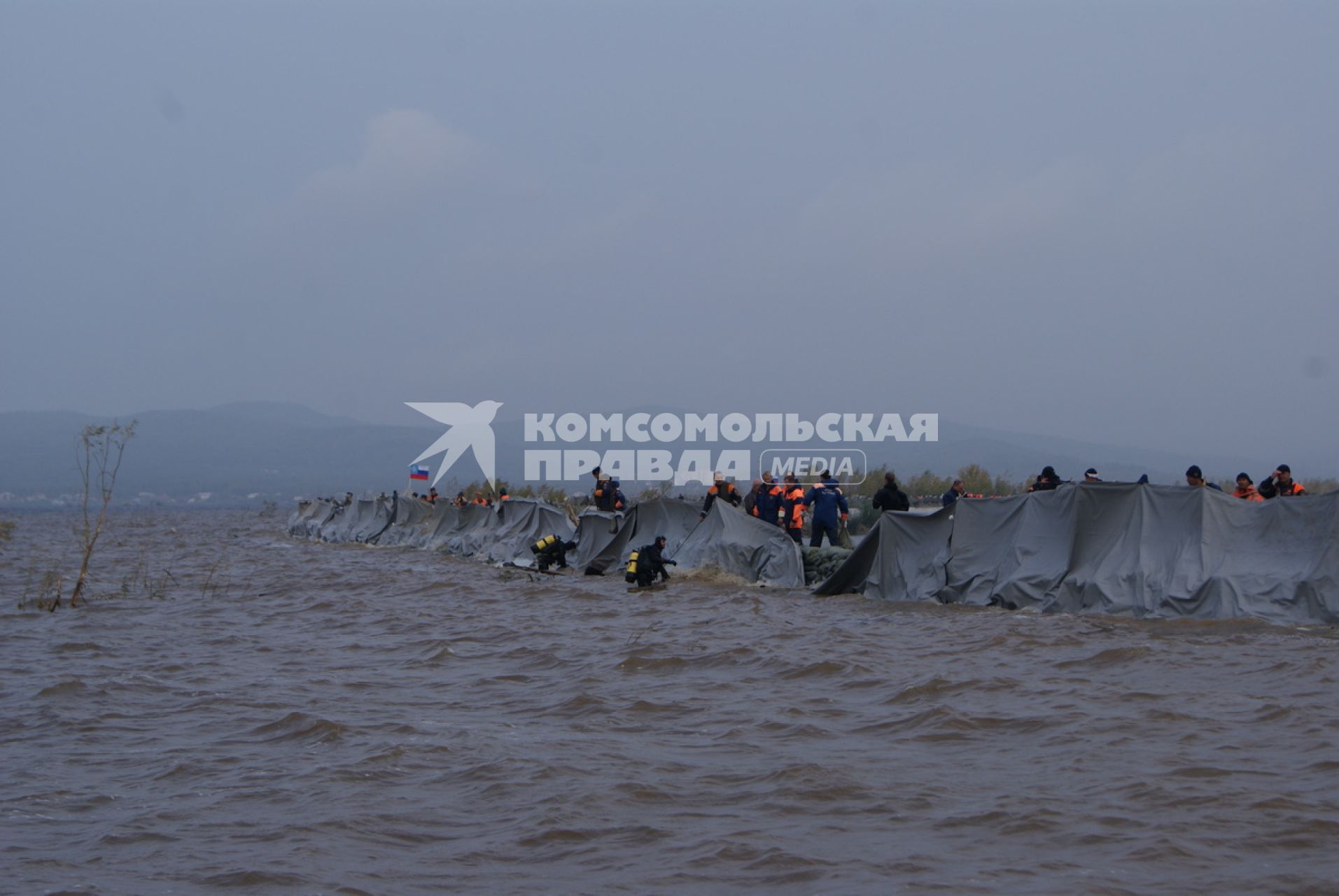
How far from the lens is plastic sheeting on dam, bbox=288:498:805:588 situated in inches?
709

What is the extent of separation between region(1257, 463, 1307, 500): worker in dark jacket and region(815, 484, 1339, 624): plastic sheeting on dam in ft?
4.06

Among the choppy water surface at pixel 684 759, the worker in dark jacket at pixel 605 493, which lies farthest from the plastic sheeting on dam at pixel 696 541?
the choppy water surface at pixel 684 759

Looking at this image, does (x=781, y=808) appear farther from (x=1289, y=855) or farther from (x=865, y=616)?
(x=865, y=616)

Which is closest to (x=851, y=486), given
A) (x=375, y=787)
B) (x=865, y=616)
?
(x=865, y=616)

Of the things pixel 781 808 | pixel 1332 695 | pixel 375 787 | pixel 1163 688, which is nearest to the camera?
pixel 781 808

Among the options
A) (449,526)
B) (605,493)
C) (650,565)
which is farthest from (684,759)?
(449,526)

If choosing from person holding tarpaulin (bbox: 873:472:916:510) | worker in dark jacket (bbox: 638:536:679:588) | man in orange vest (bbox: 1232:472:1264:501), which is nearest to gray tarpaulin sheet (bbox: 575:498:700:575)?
worker in dark jacket (bbox: 638:536:679:588)

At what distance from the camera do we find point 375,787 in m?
6.83

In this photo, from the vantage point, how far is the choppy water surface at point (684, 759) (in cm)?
535

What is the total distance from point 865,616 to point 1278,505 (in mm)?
4415

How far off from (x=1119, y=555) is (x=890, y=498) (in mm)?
5493

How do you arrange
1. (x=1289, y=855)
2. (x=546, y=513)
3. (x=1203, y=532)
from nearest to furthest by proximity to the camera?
(x=1289, y=855), (x=1203, y=532), (x=546, y=513)

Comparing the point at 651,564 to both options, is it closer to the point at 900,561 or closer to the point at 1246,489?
the point at 900,561

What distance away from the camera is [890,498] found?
1830 cm
